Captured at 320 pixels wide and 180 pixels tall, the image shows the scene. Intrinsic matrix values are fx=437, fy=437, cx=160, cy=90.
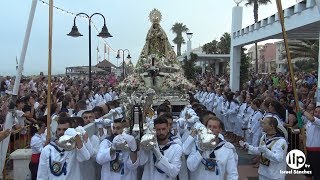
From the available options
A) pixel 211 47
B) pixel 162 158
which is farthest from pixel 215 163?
pixel 211 47

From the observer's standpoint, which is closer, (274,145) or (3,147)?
(274,145)

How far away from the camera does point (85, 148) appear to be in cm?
512

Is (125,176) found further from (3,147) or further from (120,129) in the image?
(3,147)

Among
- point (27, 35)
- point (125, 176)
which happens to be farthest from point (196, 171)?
point (27, 35)

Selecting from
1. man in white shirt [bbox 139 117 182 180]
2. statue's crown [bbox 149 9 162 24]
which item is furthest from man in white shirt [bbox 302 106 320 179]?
statue's crown [bbox 149 9 162 24]

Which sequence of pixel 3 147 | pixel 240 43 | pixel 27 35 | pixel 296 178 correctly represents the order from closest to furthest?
pixel 27 35 < pixel 3 147 < pixel 296 178 < pixel 240 43

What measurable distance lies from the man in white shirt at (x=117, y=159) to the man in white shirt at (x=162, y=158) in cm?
14

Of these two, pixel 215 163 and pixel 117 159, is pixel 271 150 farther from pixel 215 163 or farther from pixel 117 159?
pixel 117 159

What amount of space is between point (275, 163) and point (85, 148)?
2.72 metres

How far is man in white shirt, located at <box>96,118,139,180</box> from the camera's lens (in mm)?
5121

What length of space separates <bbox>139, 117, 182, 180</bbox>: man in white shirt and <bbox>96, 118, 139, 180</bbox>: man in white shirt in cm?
14

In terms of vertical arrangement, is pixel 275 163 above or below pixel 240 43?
below

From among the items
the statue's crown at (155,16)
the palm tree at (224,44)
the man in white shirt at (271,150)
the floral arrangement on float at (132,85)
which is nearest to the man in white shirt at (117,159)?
the man in white shirt at (271,150)

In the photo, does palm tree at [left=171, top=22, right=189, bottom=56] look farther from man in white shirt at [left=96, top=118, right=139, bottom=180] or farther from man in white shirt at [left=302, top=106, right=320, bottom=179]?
man in white shirt at [left=96, top=118, right=139, bottom=180]
